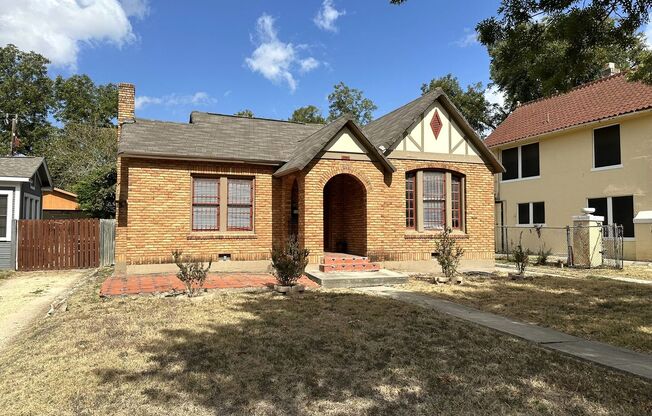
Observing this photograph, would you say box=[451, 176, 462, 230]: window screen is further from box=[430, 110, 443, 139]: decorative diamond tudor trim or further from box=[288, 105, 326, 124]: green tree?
box=[288, 105, 326, 124]: green tree

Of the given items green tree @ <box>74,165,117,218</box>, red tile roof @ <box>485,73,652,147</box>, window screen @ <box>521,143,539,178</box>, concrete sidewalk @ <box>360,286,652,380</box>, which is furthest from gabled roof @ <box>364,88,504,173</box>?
green tree @ <box>74,165,117,218</box>

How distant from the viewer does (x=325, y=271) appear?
492 inches

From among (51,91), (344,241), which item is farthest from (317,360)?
(51,91)

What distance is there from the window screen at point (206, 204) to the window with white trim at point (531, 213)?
16974mm

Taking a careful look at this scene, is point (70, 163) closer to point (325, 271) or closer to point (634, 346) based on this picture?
point (325, 271)

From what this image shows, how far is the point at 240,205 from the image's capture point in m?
14.1

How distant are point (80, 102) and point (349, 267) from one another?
5525cm

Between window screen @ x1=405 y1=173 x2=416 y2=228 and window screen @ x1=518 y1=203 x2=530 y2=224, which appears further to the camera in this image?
window screen @ x1=518 y1=203 x2=530 y2=224

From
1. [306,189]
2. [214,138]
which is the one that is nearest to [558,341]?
[306,189]

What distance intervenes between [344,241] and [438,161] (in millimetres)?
4352

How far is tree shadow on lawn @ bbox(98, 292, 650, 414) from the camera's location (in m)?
4.19

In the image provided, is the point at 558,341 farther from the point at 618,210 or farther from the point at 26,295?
the point at 618,210

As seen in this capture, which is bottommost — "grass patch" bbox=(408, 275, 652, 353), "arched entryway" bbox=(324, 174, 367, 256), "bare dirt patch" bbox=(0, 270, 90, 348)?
"bare dirt patch" bbox=(0, 270, 90, 348)

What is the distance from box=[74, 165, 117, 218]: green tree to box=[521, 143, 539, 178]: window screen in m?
24.1
